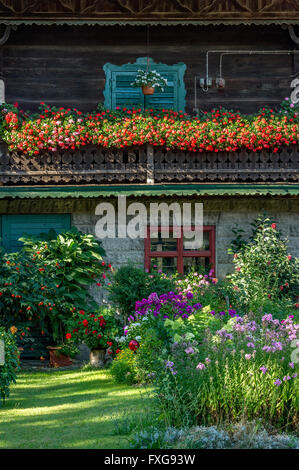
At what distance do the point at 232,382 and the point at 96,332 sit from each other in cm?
589

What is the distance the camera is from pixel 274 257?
1379 cm

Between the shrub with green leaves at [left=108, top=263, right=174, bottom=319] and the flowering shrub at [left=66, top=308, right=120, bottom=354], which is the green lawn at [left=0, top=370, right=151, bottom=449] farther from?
the shrub with green leaves at [left=108, top=263, right=174, bottom=319]

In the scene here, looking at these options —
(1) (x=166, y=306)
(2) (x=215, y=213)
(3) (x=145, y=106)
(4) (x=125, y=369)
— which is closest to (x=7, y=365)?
(4) (x=125, y=369)

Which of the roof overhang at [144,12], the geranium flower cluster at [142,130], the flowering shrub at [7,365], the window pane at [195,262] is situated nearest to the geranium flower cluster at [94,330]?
the window pane at [195,262]

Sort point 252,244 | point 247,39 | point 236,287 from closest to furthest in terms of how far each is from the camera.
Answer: point 236,287, point 252,244, point 247,39

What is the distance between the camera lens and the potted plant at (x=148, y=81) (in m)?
14.8

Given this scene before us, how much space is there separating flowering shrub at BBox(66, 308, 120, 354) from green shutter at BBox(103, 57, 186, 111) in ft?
16.9

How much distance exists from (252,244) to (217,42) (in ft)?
15.7

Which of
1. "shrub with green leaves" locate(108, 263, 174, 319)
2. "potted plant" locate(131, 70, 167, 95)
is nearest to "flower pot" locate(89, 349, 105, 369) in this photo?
"shrub with green leaves" locate(108, 263, 174, 319)

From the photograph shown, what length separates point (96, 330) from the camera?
1246 centimetres

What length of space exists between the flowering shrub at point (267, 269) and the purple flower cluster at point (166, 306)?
2.26m

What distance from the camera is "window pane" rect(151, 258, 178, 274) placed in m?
14.7

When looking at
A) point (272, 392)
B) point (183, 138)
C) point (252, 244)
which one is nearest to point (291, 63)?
point (183, 138)

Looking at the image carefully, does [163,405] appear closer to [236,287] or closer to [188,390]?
[188,390]
